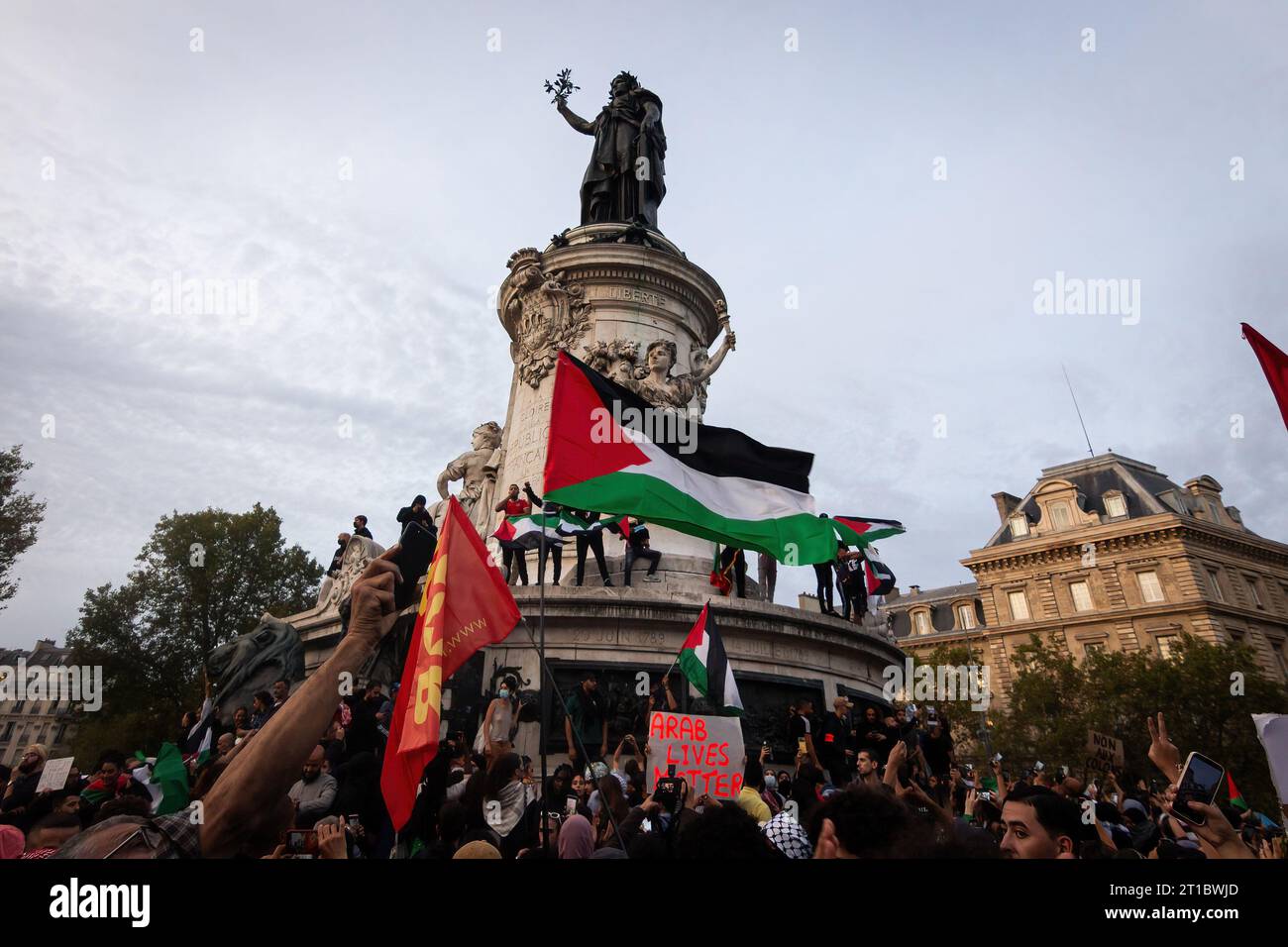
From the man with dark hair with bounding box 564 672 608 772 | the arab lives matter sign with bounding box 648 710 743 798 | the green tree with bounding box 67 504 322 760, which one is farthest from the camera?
the green tree with bounding box 67 504 322 760

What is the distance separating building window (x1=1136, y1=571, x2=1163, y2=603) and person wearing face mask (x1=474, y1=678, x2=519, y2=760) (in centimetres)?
4474

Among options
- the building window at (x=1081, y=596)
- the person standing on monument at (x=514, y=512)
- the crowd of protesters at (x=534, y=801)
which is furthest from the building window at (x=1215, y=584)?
the person standing on monument at (x=514, y=512)

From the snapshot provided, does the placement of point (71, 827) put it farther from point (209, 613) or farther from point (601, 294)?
point (209, 613)

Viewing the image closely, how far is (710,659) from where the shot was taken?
335 inches

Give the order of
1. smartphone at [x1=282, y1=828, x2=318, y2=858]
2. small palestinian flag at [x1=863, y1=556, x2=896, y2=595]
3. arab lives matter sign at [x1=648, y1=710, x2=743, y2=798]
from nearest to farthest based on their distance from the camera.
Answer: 1. smartphone at [x1=282, y1=828, x2=318, y2=858]
2. arab lives matter sign at [x1=648, y1=710, x2=743, y2=798]
3. small palestinian flag at [x1=863, y1=556, x2=896, y2=595]

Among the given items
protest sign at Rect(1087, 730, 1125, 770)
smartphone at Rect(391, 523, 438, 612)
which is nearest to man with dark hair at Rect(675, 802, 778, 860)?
smartphone at Rect(391, 523, 438, 612)

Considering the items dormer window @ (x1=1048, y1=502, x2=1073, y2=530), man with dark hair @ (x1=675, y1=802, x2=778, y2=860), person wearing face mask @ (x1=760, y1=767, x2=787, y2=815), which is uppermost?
dormer window @ (x1=1048, y1=502, x2=1073, y2=530)

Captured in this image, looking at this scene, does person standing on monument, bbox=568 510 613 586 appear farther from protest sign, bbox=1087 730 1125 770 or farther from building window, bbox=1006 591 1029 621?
building window, bbox=1006 591 1029 621

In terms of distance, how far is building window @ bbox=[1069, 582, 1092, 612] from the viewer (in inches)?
1768

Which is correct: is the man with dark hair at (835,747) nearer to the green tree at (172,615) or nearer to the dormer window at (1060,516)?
the green tree at (172,615)

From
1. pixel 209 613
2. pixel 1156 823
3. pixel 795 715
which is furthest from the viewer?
pixel 209 613

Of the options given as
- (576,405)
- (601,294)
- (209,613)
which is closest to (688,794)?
(576,405)

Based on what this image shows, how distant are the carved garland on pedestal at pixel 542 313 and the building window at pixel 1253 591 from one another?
154 ft
